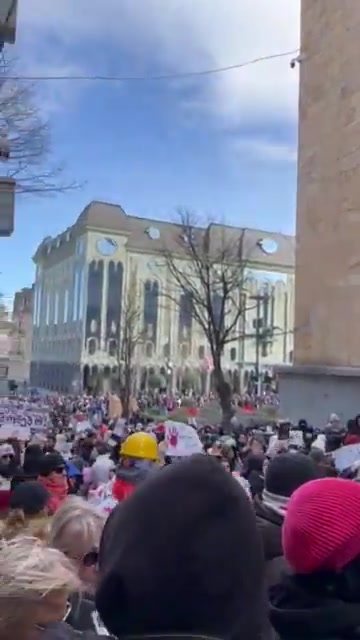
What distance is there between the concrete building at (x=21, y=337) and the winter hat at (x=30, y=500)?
77.3 m

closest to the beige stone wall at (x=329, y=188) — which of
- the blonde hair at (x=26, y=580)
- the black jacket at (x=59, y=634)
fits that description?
the blonde hair at (x=26, y=580)

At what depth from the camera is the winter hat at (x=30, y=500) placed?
14.7ft

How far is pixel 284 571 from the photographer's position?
7.66 ft

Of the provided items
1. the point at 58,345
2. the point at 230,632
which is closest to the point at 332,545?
the point at 230,632

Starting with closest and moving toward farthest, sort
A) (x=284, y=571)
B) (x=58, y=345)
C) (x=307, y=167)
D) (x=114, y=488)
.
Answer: (x=284, y=571) → (x=114, y=488) → (x=307, y=167) → (x=58, y=345)

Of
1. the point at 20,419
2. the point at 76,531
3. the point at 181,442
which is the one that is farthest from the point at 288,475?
the point at 20,419

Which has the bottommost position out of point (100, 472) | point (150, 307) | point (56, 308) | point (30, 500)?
point (100, 472)

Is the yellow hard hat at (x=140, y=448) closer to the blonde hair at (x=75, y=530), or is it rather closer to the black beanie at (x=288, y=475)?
the black beanie at (x=288, y=475)

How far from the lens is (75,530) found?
345cm

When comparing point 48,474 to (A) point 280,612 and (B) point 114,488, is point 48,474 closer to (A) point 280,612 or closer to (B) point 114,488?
(B) point 114,488

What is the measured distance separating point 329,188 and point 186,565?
706 inches

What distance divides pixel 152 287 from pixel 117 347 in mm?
7950

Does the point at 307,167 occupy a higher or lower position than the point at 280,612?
higher

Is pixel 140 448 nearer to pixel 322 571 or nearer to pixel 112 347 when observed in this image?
pixel 322 571
